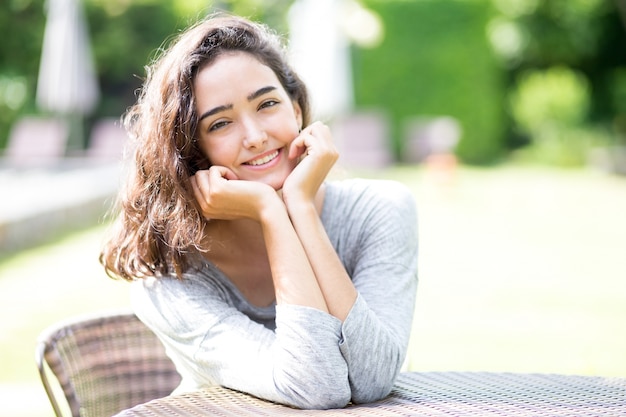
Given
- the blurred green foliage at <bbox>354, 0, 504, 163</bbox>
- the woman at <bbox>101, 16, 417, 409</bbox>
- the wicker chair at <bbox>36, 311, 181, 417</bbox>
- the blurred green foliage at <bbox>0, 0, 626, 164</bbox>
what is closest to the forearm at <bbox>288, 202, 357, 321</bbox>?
the woman at <bbox>101, 16, 417, 409</bbox>

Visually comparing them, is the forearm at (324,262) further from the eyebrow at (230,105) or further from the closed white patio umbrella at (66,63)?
the closed white patio umbrella at (66,63)

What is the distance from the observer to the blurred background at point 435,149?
553cm

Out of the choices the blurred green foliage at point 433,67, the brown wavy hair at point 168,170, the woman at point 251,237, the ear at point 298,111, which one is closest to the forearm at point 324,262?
the woman at point 251,237

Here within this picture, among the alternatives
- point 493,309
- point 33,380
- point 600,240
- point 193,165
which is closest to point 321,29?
point 600,240

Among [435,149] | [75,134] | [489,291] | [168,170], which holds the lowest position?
[489,291]

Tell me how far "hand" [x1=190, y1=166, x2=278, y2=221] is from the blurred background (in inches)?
30.8

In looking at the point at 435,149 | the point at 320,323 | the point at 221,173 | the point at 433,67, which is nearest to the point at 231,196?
the point at 221,173

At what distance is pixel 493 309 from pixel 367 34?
9.85 metres

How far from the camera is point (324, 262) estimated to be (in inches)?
83.7

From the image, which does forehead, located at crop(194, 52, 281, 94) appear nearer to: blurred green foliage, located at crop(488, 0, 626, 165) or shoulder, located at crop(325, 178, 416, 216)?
shoulder, located at crop(325, 178, 416, 216)

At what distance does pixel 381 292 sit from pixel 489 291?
14.7 ft

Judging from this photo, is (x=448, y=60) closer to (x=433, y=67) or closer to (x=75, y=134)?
(x=433, y=67)

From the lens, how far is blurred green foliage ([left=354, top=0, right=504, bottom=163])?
17.9 m

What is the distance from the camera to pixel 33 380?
14.6 ft
